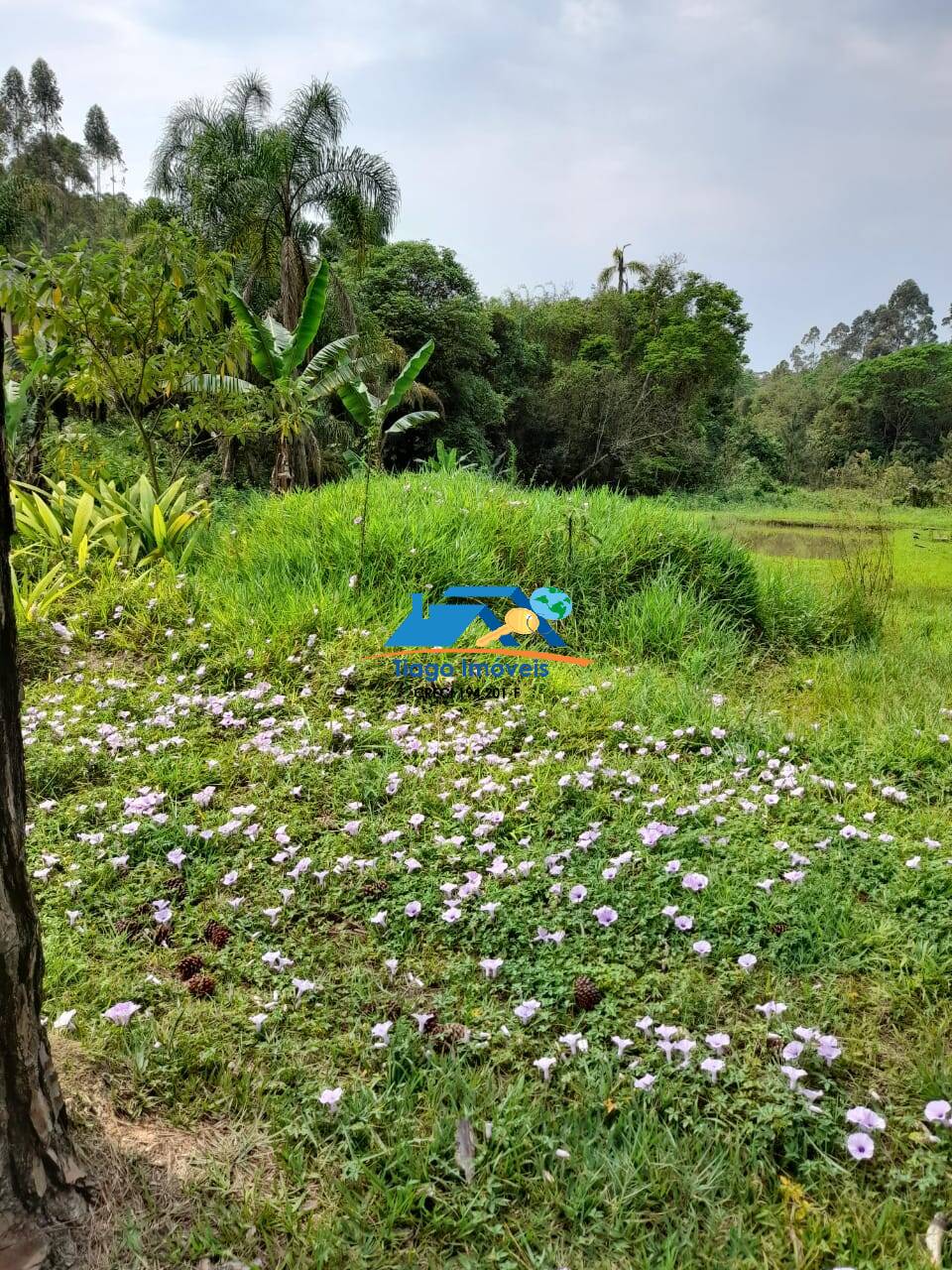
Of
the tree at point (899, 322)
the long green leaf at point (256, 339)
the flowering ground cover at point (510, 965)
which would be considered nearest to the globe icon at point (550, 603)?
the flowering ground cover at point (510, 965)

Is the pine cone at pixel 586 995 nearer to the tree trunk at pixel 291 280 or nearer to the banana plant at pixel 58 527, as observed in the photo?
the banana plant at pixel 58 527

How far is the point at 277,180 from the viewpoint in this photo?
1374cm

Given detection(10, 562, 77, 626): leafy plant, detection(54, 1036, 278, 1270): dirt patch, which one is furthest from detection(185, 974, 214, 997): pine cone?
detection(10, 562, 77, 626): leafy plant

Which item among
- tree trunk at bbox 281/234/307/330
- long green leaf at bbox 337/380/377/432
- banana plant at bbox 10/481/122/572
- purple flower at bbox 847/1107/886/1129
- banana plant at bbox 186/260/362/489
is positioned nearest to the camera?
purple flower at bbox 847/1107/886/1129

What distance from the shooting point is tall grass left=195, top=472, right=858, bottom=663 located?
4758 millimetres

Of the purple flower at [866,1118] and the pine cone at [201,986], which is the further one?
the pine cone at [201,986]

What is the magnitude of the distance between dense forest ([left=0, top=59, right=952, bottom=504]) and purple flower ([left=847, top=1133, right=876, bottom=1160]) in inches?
225

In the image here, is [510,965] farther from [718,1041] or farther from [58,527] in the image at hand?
[58,527]

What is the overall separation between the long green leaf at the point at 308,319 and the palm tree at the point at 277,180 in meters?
5.95

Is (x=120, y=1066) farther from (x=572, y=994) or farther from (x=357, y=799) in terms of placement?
(x=357, y=799)

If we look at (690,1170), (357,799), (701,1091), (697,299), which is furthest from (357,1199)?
(697,299)

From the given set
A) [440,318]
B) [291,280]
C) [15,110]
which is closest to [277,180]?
[291,280]

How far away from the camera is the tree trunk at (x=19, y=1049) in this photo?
1171 millimetres

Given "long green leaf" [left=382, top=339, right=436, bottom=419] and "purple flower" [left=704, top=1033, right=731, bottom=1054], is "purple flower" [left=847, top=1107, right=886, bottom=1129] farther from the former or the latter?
"long green leaf" [left=382, top=339, right=436, bottom=419]
